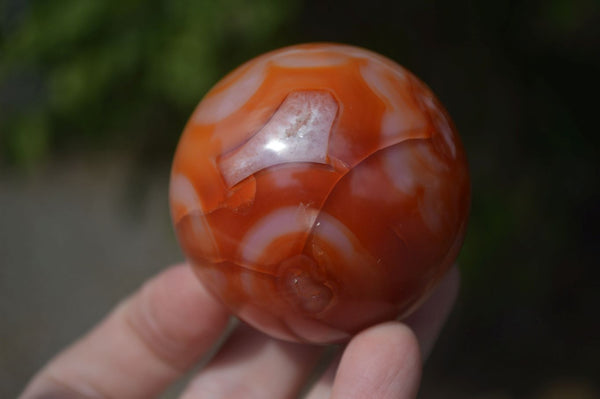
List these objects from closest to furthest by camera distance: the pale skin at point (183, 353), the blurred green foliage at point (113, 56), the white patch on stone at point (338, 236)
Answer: the white patch on stone at point (338, 236) → the pale skin at point (183, 353) → the blurred green foliage at point (113, 56)

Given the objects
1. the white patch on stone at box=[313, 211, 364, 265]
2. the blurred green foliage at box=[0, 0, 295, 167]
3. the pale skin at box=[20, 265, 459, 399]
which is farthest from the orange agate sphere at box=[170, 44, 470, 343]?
the blurred green foliage at box=[0, 0, 295, 167]

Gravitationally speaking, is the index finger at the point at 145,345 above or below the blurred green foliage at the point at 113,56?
below

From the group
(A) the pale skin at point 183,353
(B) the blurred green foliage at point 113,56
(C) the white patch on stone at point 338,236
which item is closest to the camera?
(C) the white patch on stone at point 338,236

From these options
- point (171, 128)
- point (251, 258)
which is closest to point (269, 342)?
point (251, 258)

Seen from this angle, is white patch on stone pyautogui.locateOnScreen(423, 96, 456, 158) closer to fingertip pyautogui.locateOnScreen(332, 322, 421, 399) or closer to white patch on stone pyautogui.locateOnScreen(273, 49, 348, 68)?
white patch on stone pyautogui.locateOnScreen(273, 49, 348, 68)

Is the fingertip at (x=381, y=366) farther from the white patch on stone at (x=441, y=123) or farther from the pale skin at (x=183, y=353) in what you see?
the white patch on stone at (x=441, y=123)

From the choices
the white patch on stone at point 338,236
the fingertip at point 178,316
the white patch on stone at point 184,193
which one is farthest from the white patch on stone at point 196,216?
the fingertip at point 178,316
